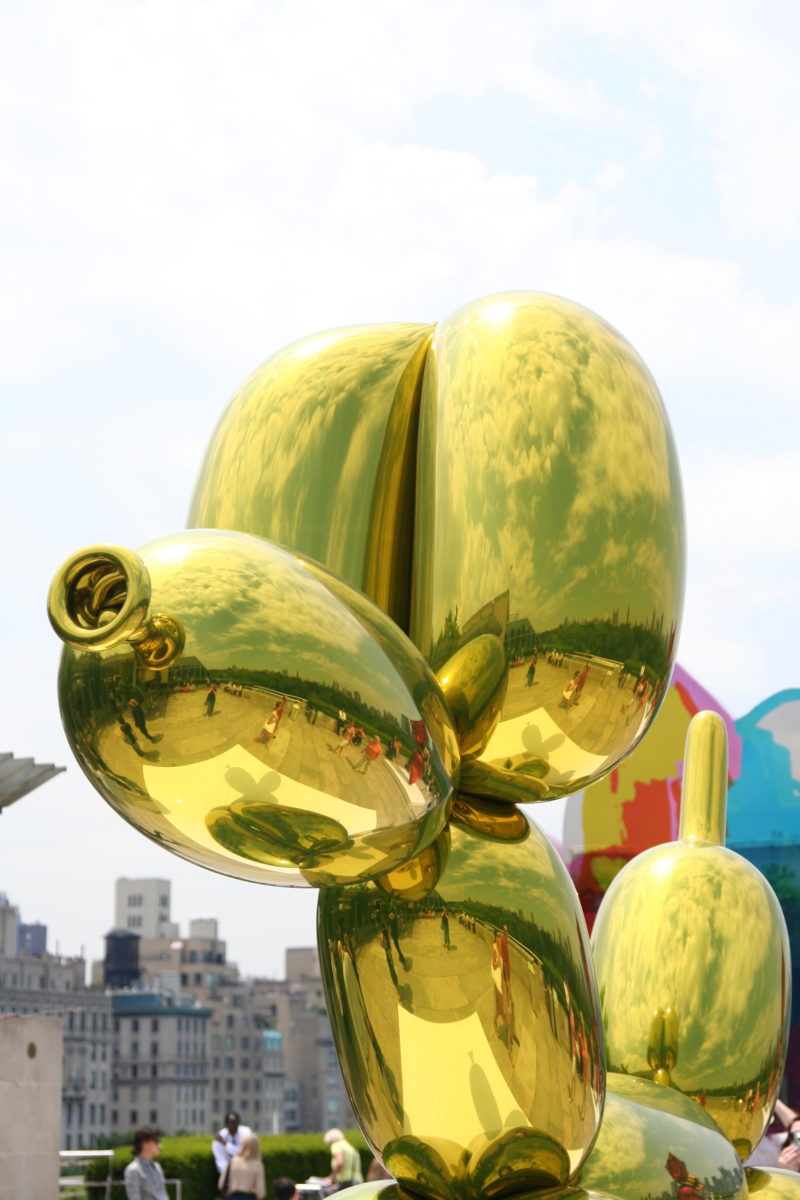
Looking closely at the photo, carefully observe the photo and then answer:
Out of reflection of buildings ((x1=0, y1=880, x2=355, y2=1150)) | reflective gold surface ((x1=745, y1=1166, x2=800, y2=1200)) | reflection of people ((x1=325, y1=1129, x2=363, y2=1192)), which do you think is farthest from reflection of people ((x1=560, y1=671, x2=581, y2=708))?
reflection of buildings ((x1=0, y1=880, x2=355, y2=1150))

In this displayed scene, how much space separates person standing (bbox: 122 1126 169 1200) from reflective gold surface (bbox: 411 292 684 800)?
6.72 metres

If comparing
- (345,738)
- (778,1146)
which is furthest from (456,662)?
(778,1146)

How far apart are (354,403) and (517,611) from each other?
0.46 m

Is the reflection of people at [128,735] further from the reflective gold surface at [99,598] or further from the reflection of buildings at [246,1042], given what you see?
the reflection of buildings at [246,1042]

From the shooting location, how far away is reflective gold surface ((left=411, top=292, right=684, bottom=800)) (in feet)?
7.88

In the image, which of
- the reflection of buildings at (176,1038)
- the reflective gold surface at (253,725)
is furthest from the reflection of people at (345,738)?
the reflection of buildings at (176,1038)

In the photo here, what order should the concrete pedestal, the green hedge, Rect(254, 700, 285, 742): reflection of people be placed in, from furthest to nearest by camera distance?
the green hedge, the concrete pedestal, Rect(254, 700, 285, 742): reflection of people

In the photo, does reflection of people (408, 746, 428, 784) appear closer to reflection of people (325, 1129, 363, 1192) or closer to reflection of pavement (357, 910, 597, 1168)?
reflection of pavement (357, 910, 597, 1168)

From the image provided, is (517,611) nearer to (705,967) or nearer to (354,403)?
(354,403)

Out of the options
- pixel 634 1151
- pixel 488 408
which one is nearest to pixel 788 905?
pixel 634 1151

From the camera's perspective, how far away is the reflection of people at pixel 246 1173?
10.9 meters

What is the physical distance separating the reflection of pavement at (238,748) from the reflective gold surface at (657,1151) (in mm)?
994

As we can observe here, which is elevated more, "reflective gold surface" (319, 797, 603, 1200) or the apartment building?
"reflective gold surface" (319, 797, 603, 1200)

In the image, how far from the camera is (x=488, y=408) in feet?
8.19
